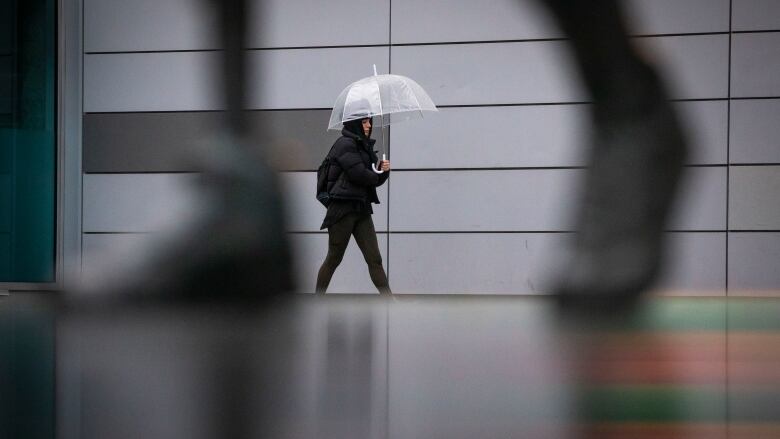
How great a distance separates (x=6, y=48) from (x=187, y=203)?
7.33 meters

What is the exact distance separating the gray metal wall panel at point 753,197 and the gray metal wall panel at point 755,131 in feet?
0.33

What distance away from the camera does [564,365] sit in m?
2.26

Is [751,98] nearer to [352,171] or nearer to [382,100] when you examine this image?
[382,100]

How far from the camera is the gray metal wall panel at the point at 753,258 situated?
813cm

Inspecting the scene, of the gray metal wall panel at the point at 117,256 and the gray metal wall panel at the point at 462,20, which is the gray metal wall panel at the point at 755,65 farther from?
the gray metal wall panel at the point at 117,256

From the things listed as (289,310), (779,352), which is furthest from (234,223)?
(779,352)

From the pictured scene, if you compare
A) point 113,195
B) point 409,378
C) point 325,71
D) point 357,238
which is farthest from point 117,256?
point 113,195

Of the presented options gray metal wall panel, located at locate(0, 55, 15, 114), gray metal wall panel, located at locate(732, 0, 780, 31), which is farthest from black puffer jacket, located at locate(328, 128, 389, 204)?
gray metal wall panel, located at locate(0, 55, 15, 114)

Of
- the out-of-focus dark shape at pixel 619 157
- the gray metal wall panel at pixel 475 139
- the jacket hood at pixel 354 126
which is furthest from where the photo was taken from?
the gray metal wall panel at pixel 475 139

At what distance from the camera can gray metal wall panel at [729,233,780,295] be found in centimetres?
813

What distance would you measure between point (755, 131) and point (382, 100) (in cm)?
346

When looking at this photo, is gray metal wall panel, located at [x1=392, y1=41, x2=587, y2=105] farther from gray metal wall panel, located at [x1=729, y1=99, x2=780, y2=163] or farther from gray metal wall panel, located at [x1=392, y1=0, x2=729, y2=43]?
gray metal wall panel, located at [x1=729, y1=99, x2=780, y2=163]

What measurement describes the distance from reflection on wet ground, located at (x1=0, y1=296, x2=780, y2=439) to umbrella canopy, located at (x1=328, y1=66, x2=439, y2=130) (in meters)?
3.26

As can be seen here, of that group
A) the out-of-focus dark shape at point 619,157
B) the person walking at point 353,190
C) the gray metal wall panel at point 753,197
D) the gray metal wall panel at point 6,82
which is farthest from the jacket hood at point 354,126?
the out-of-focus dark shape at point 619,157
